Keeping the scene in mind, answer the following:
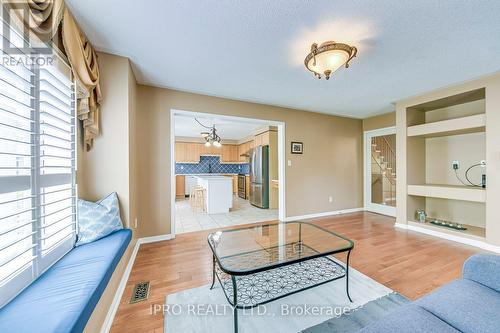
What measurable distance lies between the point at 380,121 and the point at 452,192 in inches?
87.3

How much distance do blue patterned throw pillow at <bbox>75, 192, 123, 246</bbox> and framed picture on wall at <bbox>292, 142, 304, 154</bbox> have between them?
3.40 m

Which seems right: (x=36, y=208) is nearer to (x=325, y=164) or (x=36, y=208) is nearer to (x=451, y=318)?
(x=451, y=318)

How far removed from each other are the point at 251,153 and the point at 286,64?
398 centimetres

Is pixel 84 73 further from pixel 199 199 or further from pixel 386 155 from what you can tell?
pixel 386 155

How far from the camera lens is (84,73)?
167 cm

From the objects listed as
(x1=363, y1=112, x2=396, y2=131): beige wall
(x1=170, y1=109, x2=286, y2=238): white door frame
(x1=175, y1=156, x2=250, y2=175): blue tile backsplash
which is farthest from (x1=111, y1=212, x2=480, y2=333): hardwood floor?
(x1=175, y1=156, x2=250, y2=175): blue tile backsplash

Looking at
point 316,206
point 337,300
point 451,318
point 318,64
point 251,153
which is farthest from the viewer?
point 251,153

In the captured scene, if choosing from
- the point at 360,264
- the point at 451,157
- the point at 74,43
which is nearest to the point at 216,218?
the point at 360,264

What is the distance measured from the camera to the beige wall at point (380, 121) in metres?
4.46

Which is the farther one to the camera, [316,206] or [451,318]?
[316,206]

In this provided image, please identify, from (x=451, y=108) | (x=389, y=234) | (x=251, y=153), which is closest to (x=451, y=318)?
(x=389, y=234)

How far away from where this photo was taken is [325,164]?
4.70 m

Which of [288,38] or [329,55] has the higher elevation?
[288,38]

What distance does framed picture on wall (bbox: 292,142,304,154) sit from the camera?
170 inches
